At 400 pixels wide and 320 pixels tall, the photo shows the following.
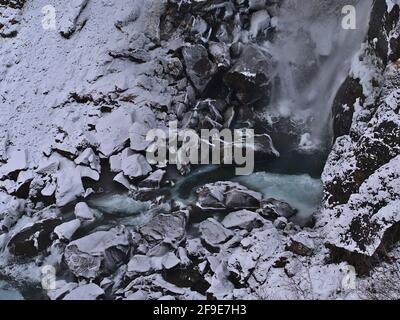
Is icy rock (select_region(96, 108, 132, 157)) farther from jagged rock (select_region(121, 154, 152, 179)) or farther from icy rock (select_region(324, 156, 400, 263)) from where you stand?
icy rock (select_region(324, 156, 400, 263))

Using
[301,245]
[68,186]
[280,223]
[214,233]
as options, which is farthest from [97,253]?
[301,245]

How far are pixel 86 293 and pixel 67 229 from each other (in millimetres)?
1896

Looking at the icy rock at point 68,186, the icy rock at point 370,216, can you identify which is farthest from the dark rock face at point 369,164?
the icy rock at point 68,186

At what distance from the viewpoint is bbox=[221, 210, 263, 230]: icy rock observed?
9.69 m

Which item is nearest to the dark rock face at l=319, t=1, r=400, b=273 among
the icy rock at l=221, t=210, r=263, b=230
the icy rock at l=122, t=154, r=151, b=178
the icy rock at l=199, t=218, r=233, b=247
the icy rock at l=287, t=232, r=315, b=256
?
the icy rock at l=287, t=232, r=315, b=256

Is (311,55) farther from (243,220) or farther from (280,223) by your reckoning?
(243,220)

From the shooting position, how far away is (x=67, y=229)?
1014 cm

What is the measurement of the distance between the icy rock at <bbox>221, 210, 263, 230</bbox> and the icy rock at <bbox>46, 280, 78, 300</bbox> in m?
3.24

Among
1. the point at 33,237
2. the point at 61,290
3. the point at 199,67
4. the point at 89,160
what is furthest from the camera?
the point at 199,67

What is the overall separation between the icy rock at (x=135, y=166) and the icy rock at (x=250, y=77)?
10.4 feet

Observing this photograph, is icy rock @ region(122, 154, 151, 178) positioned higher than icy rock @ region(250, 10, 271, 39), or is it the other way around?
icy rock @ region(250, 10, 271, 39)

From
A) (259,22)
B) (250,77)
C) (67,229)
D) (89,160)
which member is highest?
(259,22)

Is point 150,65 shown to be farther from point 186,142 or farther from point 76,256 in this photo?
point 76,256

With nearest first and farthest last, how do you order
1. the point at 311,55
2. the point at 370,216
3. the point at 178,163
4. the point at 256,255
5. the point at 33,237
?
the point at 370,216
the point at 256,255
the point at 33,237
the point at 178,163
the point at 311,55
